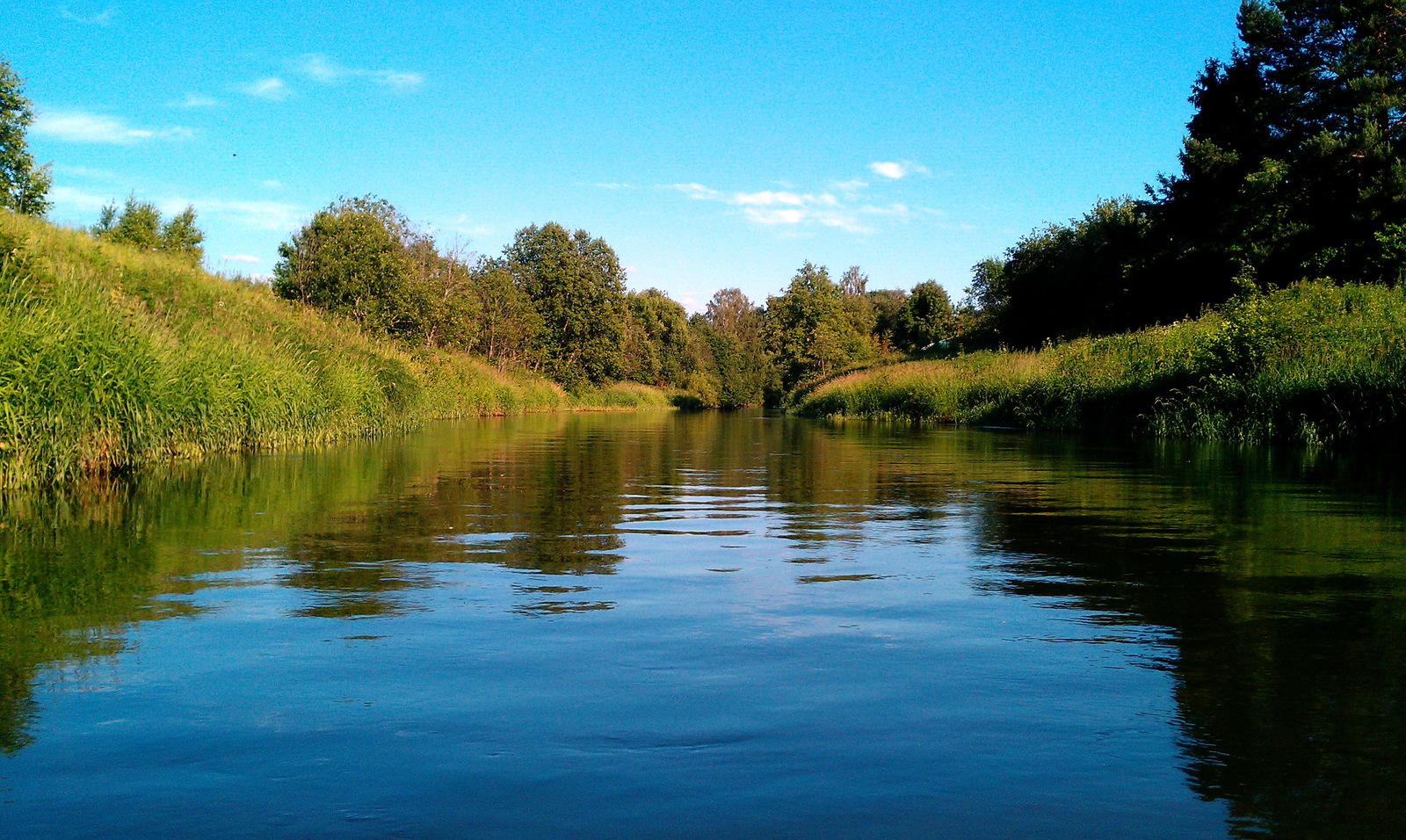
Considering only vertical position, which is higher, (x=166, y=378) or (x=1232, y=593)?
(x=166, y=378)

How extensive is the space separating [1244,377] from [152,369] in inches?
746

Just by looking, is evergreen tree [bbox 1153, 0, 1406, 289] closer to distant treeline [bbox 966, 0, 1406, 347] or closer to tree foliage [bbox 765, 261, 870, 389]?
distant treeline [bbox 966, 0, 1406, 347]

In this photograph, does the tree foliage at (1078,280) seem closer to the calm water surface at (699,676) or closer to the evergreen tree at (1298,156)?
the evergreen tree at (1298,156)

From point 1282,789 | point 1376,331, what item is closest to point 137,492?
point 1282,789

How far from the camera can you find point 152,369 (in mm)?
11828

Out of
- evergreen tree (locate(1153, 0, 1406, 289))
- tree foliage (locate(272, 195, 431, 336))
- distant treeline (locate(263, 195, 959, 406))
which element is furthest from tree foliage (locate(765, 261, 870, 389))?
tree foliage (locate(272, 195, 431, 336))

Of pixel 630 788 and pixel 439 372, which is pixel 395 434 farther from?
pixel 630 788

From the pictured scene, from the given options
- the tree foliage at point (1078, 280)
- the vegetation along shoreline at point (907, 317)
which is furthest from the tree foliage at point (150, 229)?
the tree foliage at point (1078, 280)

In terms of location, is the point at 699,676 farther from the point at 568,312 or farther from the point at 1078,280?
the point at 568,312

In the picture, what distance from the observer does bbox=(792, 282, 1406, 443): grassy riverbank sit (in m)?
16.4

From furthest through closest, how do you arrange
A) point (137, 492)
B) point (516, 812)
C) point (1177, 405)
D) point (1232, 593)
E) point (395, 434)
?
point (395, 434) → point (1177, 405) → point (137, 492) → point (1232, 593) → point (516, 812)

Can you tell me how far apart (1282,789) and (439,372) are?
34.5 metres

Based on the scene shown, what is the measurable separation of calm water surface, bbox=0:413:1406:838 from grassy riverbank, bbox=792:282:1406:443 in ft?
30.4

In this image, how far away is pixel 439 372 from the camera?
35156 millimetres
